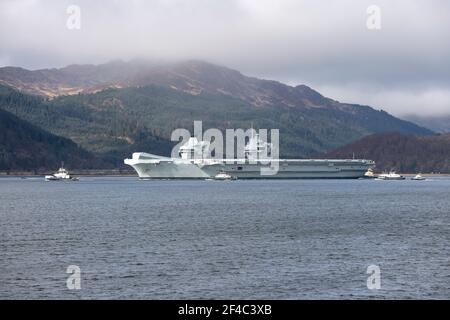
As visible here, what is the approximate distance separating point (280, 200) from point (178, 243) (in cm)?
6173

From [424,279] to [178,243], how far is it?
22.8m

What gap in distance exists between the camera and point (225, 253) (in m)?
57.9

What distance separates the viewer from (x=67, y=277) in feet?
156

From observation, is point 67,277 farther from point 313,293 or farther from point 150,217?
point 150,217

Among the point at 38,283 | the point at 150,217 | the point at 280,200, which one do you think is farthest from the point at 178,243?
the point at 280,200

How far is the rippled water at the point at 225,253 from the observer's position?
146 ft

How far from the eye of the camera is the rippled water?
44.4 m

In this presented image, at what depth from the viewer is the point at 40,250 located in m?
59.4
